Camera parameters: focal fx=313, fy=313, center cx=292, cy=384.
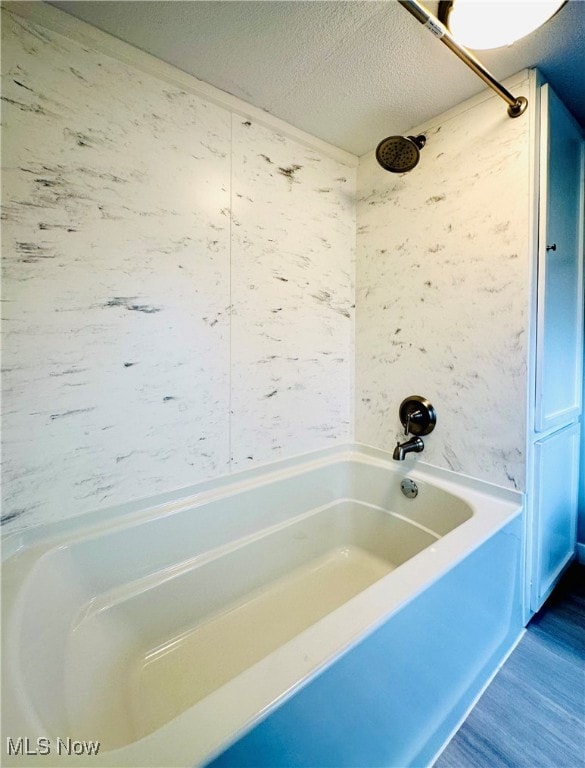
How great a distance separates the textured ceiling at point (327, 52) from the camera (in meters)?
1.02

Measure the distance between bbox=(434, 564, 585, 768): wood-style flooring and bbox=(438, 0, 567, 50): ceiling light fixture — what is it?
2.18 metres

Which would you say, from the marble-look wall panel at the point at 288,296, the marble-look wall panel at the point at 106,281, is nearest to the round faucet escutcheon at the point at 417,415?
the marble-look wall panel at the point at 288,296

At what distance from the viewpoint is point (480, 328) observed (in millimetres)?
1368

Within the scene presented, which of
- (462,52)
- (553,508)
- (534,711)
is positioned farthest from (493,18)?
(534,711)

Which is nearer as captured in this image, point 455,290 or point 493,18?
point 493,18

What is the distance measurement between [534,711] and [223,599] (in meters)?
1.14

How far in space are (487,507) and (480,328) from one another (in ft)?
2.46

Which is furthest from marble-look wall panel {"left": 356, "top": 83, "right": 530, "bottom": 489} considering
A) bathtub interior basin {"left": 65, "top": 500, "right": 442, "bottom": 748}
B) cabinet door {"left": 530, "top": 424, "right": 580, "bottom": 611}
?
bathtub interior basin {"left": 65, "top": 500, "right": 442, "bottom": 748}

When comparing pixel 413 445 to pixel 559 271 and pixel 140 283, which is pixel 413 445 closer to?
pixel 559 271

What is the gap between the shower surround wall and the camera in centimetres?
101

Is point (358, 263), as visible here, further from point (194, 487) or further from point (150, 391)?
point (194, 487)

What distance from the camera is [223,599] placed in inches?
51.1

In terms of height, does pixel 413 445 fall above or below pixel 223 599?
above

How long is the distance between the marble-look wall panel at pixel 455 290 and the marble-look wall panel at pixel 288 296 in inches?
5.6
